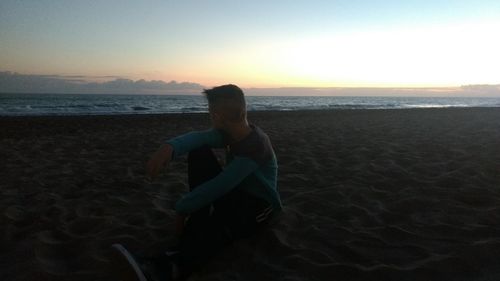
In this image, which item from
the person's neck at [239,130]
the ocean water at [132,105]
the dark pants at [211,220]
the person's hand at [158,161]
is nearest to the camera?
the person's hand at [158,161]

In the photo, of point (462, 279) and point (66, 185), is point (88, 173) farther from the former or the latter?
point (462, 279)

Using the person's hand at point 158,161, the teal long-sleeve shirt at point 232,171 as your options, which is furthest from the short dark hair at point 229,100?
the person's hand at point 158,161

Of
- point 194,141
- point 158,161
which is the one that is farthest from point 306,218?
point 158,161

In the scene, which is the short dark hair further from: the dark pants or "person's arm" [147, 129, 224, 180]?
the dark pants

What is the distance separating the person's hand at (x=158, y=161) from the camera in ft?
7.86

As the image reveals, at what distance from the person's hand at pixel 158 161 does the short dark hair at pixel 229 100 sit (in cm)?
44

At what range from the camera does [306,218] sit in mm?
3572

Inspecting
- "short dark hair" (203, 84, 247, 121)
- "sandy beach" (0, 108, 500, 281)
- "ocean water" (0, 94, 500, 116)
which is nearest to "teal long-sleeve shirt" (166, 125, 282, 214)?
"short dark hair" (203, 84, 247, 121)

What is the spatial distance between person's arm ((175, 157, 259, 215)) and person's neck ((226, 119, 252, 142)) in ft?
0.63

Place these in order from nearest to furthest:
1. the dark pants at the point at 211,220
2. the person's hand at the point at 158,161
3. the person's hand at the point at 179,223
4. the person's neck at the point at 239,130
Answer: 1. the person's hand at the point at 158,161
2. the dark pants at the point at 211,220
3. the person's neck at the point at 239,130
4. the person's hand at the point at 179,223

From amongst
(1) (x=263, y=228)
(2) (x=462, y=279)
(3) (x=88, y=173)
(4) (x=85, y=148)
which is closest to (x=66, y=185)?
(3) (x=88, y=173)

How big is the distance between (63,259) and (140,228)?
0.70 meters

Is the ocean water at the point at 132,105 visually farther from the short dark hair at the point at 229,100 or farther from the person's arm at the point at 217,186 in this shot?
the person's arm at the point at 217,186

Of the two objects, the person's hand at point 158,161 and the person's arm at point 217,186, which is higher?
the person's hand at point 158,161
